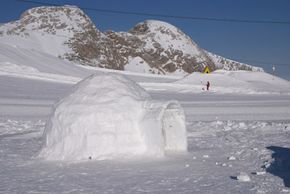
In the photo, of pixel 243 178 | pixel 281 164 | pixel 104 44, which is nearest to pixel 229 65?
pixel 104 44

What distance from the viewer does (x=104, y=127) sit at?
30.2 ft

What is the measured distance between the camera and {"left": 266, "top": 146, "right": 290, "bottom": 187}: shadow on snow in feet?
26.0

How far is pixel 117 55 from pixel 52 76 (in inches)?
1310

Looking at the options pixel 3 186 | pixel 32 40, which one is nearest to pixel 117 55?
pixel 32 40

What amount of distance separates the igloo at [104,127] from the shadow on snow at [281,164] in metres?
2.38

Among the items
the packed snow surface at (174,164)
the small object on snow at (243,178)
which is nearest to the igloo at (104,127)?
the packed snow surface at (174,164)

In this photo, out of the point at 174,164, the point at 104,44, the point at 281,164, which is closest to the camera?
the point at 281,164

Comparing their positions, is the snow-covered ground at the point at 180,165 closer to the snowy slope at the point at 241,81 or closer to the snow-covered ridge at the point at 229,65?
the snowy slope at the point at 241,81

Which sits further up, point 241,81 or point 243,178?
point 241,81

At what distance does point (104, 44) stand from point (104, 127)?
61898 millimetres

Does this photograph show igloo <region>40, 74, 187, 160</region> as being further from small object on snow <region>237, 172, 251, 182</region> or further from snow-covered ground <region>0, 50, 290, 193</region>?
small object on snow <region>237, 172, 251, 182</region>

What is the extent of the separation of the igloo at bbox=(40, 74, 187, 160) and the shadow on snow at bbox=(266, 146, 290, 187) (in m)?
2.38

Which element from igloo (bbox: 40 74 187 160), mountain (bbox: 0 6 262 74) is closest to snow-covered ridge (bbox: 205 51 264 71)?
mountain (bbox: 0 6 262 74)

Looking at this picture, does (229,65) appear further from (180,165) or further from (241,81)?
(180,165)
